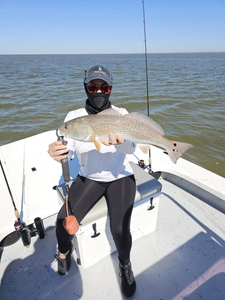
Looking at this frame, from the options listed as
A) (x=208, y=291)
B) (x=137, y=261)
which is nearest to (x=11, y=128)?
(x=137, y=261)

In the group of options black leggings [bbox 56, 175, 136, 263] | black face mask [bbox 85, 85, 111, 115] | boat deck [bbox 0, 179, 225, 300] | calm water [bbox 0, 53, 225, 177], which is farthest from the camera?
calm water [bbox 0, 53, 225, 177]

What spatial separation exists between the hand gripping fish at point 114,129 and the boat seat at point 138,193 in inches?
28.3

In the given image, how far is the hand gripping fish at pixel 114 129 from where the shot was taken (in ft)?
7.07

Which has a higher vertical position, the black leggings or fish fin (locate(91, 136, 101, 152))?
fish fin (locate(91, 136, 101, 152))

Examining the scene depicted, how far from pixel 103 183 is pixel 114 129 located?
0.81m

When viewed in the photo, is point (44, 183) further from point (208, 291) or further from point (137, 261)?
point (208, 291)

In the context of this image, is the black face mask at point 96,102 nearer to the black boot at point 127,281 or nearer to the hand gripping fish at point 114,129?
the hand gripping fish at point 114,129

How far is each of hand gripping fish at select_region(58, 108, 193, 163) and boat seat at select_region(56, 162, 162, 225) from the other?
0.72m

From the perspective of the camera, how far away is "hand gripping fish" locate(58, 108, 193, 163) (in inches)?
84.8

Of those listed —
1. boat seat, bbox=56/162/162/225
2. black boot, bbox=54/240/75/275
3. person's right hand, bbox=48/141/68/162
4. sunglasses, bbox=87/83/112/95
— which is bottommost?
black boot, bbox=54/240/75/275

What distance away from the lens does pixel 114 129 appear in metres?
2.17

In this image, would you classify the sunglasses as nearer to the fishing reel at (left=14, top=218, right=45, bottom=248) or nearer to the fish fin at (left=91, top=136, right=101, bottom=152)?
A: the fish fin at (left=91, top=136, right=101, bottom=152)

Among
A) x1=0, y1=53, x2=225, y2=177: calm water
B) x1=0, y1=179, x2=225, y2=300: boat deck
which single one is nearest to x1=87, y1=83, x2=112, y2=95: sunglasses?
x1=0, y1=179, x2=225, y2=300: boat deck

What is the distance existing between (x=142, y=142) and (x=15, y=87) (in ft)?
69.6
